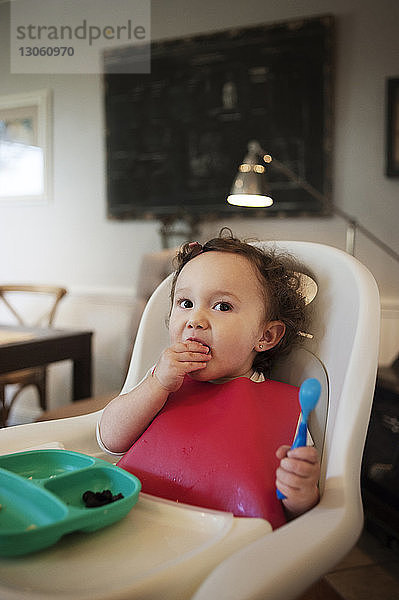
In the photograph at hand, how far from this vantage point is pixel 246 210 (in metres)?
2.87

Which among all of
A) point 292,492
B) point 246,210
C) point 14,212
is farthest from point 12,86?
point 292,492

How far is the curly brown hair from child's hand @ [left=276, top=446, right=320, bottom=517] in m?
0.29

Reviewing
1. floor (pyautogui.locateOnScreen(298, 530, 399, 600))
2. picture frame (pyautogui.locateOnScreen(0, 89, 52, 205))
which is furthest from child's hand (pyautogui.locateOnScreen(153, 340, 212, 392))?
picture frame (pyautogui.locateOnScreen(0, 89, 52, 205))

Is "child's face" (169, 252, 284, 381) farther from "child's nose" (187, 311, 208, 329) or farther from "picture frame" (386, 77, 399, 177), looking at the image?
"picture frame" (386, 77, 399, 177)

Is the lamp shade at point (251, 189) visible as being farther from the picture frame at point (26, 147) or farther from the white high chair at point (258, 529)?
the picture frame at point (26, 147)

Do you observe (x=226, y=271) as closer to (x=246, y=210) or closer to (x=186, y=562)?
(x=186, y=562)

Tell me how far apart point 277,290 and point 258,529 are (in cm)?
42

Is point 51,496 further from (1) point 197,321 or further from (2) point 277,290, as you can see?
(2) point 277,290

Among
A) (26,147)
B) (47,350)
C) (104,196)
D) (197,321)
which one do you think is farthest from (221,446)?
(26,147)

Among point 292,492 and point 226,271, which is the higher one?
point 226,271

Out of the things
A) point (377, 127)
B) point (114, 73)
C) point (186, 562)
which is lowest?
point (186, 562)

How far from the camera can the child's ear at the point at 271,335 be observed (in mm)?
980

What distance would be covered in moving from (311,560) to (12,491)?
15.4 inches

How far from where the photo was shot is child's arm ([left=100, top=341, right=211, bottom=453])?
875 mm
